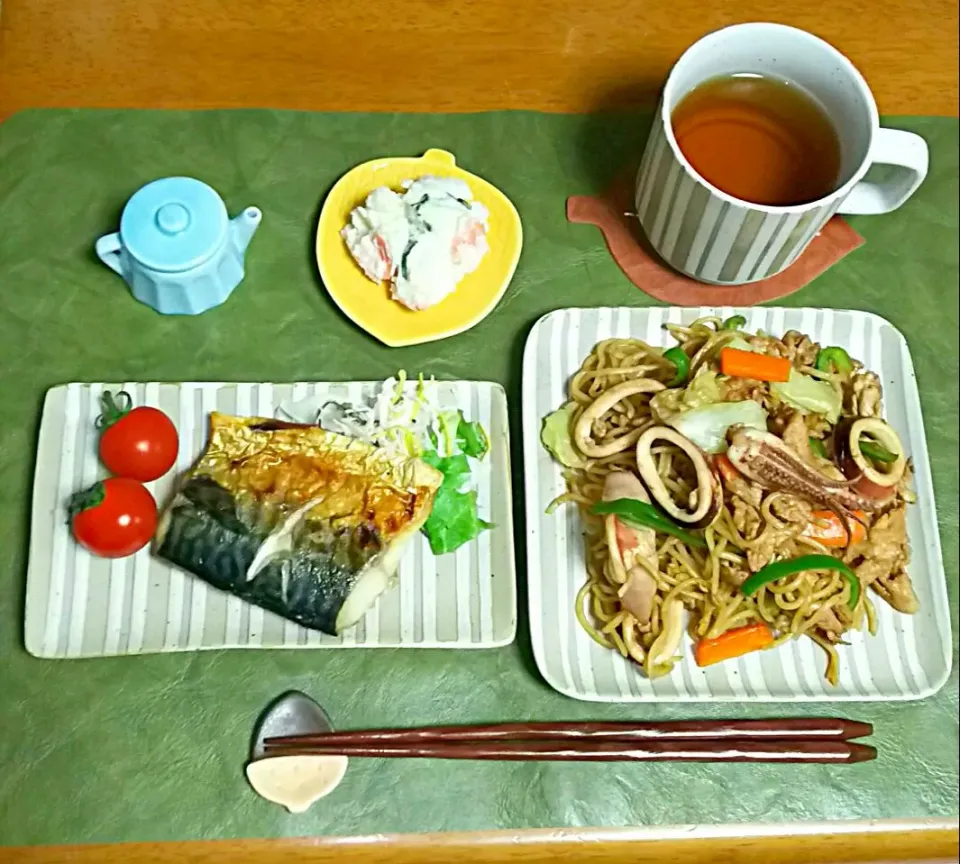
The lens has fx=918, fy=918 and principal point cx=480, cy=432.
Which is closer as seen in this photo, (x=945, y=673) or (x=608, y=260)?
(x=945, y=673)

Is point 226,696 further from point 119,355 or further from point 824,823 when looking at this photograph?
point 824,823

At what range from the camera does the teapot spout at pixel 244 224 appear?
1764mm

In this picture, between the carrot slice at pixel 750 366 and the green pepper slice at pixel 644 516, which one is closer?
the green pepper slice at pixel 644 516

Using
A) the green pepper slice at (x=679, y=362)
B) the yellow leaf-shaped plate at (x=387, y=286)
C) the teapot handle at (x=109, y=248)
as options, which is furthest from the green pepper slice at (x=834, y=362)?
the teapot handle at (x=109, y=248)

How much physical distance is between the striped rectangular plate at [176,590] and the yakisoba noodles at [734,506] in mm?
169

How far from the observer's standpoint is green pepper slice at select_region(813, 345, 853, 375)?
69.8 inches

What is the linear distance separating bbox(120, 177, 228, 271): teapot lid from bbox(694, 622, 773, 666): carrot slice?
1138mm

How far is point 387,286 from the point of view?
1.82 m

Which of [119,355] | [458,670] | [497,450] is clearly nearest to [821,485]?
[497,450]

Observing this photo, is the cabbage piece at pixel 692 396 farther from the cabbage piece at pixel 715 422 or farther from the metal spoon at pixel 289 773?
the metal spoon at pixel 289 773

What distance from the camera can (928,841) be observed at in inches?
63.9

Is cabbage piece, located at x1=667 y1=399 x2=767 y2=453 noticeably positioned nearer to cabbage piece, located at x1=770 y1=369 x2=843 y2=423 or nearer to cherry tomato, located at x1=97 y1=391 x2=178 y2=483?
cabbage piece, located at x1=770 y1=369 x2=843 y2=423

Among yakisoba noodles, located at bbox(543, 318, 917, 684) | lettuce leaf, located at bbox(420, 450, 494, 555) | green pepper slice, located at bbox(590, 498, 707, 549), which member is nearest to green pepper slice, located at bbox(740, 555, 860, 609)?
yakisoba noodles, located at bbox(543, 318, 917, 684)

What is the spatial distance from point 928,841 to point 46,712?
5.11 feet
